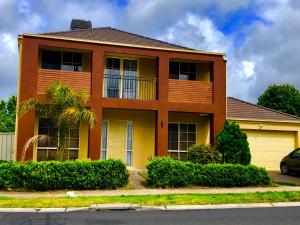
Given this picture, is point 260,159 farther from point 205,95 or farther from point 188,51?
point 188,51

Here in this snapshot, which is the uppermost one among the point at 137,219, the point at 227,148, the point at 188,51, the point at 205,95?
the point at 188,51

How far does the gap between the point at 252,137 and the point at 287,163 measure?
240 cm

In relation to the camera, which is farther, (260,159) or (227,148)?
(260,159)

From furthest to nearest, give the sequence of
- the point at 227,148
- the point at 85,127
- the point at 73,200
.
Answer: the point at 85,127, the point at 227,148, the point at 73,200

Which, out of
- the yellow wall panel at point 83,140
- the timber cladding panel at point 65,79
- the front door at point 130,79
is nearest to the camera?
the timber cladding panel at point 65,79

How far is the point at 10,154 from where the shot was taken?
22922 millimetres

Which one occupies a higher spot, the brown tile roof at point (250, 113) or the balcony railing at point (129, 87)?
the balcony railing at point (129, 87)

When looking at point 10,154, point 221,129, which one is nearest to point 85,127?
point 10,154

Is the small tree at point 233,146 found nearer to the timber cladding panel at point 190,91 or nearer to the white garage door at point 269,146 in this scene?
the timber cladding panel at point 190,91

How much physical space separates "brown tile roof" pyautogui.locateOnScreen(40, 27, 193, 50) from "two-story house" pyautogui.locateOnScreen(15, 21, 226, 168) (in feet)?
0.21

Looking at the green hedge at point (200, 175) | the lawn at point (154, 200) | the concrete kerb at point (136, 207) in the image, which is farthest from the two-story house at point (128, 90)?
the concrete kerb at point (136, 207)

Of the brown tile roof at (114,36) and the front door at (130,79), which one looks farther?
the front door at (130,79)

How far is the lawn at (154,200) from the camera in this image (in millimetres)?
12438

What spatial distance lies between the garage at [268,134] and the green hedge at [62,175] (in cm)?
883
